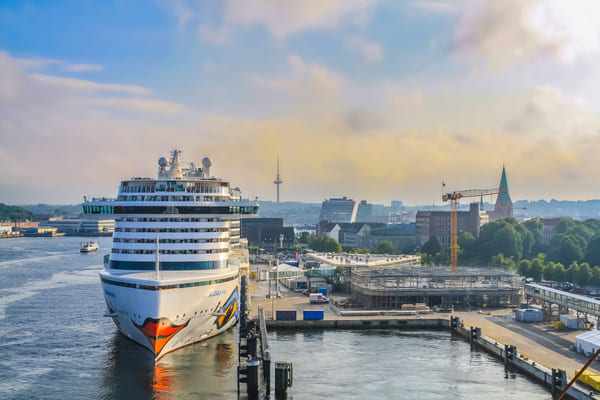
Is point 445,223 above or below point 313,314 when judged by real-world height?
above

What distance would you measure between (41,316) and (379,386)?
36.6m

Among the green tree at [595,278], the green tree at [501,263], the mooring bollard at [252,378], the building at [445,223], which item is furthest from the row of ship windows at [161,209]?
the building at [445,223]

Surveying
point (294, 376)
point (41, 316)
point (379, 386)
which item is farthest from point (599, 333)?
point (41, 316)

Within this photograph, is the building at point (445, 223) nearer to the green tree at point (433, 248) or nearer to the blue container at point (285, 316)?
the green tree at point (433, 248)

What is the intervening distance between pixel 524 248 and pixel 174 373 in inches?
3883

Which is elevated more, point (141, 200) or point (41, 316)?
point (141, 200)

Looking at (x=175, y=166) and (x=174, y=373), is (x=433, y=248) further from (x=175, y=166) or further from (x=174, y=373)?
(x=174, y=373)

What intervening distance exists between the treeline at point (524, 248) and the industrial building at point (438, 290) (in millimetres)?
21201

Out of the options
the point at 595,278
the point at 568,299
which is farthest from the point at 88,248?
the point at 568,299

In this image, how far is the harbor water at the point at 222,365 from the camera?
117ft

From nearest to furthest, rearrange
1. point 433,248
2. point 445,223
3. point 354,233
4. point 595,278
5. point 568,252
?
point 595,278 < point 568,252 < point 433,248 < point 445,223 < point 354,233

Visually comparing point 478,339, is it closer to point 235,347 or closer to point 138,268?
point 235,347

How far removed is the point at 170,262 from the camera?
138 ft

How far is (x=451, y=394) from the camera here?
117 ft
